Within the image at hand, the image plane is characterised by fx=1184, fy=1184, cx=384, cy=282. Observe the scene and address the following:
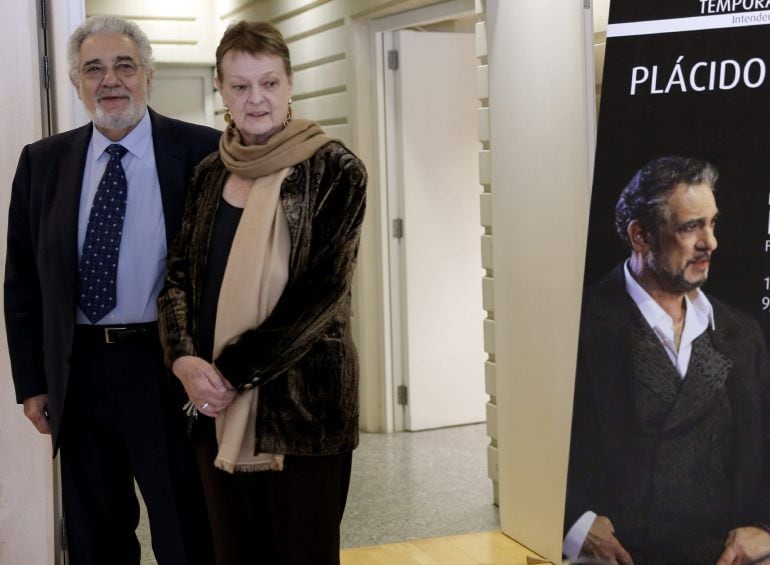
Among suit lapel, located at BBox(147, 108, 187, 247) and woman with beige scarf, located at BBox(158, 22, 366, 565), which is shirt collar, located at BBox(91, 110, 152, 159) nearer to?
suit lapel, located at BBox(147, 108, 187, 247)

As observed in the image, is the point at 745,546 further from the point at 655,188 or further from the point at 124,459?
the point at 124,459

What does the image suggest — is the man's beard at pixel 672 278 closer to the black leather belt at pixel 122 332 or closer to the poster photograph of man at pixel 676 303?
the poster photograph of man at pixel 676 303

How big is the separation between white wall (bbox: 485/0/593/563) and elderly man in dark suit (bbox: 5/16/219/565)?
124 centimetres

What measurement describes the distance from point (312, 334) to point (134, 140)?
81 cm

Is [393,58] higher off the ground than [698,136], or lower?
higher

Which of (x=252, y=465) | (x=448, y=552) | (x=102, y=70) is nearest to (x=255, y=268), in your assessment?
(x=252, y=465)

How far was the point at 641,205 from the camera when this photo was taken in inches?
78.3

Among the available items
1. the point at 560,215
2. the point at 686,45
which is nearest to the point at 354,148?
the point at 560,215

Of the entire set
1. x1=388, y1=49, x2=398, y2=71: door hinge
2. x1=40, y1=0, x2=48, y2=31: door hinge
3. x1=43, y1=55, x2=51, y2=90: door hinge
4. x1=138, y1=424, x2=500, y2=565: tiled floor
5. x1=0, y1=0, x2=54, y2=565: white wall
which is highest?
x1=388, y1=49, x2=398, y2=71: door hinge

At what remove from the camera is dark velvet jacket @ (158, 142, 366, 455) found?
244 cm

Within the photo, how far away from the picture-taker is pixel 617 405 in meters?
2.01

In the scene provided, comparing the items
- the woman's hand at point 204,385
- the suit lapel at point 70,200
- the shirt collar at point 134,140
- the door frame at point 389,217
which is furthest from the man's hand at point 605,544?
the door frame at point 389,217

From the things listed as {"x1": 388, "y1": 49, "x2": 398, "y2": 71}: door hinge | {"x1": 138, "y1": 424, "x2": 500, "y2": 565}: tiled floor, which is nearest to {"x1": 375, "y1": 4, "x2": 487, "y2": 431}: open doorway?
{"x1": 388, "y1": 49, "x2": 398, "y2": 71}: door hinge

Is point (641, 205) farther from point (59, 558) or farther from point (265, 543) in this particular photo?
point (59, 558)
